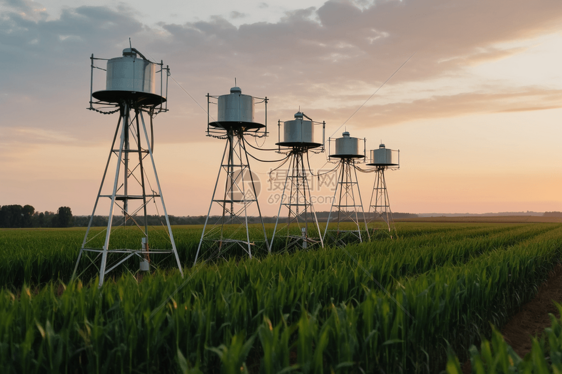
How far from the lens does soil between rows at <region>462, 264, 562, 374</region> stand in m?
7.62

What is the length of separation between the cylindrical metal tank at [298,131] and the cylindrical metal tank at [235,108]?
123 inches

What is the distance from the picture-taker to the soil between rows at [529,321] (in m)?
7.62

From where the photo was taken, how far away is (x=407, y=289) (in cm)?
578

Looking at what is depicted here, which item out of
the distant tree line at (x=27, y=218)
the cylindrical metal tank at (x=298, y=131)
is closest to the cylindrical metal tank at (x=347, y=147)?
the cylindrical metal tank at (x=298, y=131)

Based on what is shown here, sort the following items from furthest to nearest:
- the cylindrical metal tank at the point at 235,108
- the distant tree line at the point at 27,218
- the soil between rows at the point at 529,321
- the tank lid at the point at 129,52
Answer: the distant tree line at the point at 27,218, the cylindrical metal tank at the point at 235,108, the tank lid at the point at 129,52, the soil between rows at the point at 529,321

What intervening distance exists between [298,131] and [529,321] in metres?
10.4

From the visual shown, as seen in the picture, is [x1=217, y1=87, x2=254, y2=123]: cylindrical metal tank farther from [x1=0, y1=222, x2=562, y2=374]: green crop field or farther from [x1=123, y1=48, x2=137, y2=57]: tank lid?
[x1=0, y1=222, x2=562, y2=374]: green crop field

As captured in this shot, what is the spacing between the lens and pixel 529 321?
30.5ft

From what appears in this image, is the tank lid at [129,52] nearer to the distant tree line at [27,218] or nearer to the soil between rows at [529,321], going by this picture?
the soil between rows at [529,321]

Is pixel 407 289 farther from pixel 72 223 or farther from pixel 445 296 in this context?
pixel 72 223

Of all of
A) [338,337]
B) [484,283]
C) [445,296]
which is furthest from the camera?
[484,283]

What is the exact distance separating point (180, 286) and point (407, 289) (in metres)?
3.18

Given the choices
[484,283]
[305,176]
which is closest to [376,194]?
[305,176]

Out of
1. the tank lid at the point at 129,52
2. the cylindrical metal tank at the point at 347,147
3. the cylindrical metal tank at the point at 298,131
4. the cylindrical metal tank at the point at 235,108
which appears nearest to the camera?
the tank lid at the point at 129,52
